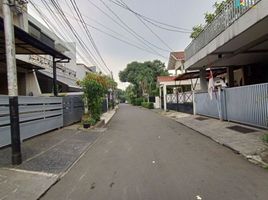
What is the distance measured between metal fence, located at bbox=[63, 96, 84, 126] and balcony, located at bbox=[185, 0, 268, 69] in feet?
27.0

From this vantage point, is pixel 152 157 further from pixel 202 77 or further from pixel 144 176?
pixel 202 77

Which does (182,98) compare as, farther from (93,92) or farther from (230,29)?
(230,29)

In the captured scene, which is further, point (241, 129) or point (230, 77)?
point (230, 77)

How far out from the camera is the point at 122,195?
6.08m

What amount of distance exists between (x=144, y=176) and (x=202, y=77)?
20.1m

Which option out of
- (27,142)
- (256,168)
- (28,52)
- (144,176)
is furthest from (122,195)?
(28,52)

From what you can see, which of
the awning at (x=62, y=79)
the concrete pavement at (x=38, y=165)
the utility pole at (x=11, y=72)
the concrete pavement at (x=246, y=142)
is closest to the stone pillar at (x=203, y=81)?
the concrete pavement at (x=246, y=142)

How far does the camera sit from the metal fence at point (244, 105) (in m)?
14.0

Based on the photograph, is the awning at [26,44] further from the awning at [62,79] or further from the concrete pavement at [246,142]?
the awning at [62,79]

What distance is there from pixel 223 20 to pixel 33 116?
9638 millimetres

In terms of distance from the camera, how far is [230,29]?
1436cm

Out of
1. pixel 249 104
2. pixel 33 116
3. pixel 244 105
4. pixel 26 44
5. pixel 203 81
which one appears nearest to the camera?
pixel 33 116

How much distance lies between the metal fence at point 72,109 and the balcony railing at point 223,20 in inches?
329

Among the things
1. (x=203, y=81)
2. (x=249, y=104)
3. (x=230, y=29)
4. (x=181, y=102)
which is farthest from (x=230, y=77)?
(x=230, y=29)
